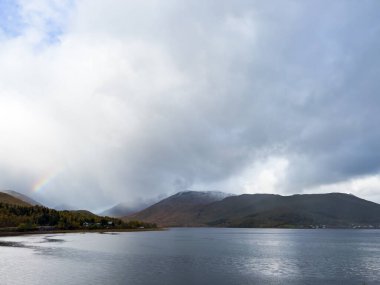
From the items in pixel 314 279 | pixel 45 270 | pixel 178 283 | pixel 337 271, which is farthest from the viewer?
pixel 337 271

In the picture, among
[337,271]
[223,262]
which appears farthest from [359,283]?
[223,262]

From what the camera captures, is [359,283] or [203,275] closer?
[359,283]

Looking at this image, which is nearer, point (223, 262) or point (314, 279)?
point (314, 279)

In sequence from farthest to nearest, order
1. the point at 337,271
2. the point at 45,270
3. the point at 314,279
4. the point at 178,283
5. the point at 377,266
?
the point at 377,266 < the point at 337,271 < the point at 45,270 < the point at 314,279 < the point at 178,283

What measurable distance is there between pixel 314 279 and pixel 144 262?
156 feet

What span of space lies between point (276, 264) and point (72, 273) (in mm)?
55570

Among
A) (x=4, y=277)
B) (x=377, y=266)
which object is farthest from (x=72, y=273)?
(x=377, y=266)

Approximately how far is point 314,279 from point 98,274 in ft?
148

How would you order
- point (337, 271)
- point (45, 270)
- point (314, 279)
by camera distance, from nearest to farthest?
point (314, 279)
point (45, 270)
point (337, 271)

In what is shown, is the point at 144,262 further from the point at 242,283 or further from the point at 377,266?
the point at 377,266

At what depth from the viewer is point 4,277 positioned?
254ft

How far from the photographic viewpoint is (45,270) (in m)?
89.4

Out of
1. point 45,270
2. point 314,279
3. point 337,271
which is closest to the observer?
point 314,279

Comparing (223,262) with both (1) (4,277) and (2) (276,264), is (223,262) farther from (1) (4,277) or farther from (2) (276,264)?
(1) (4,277)
